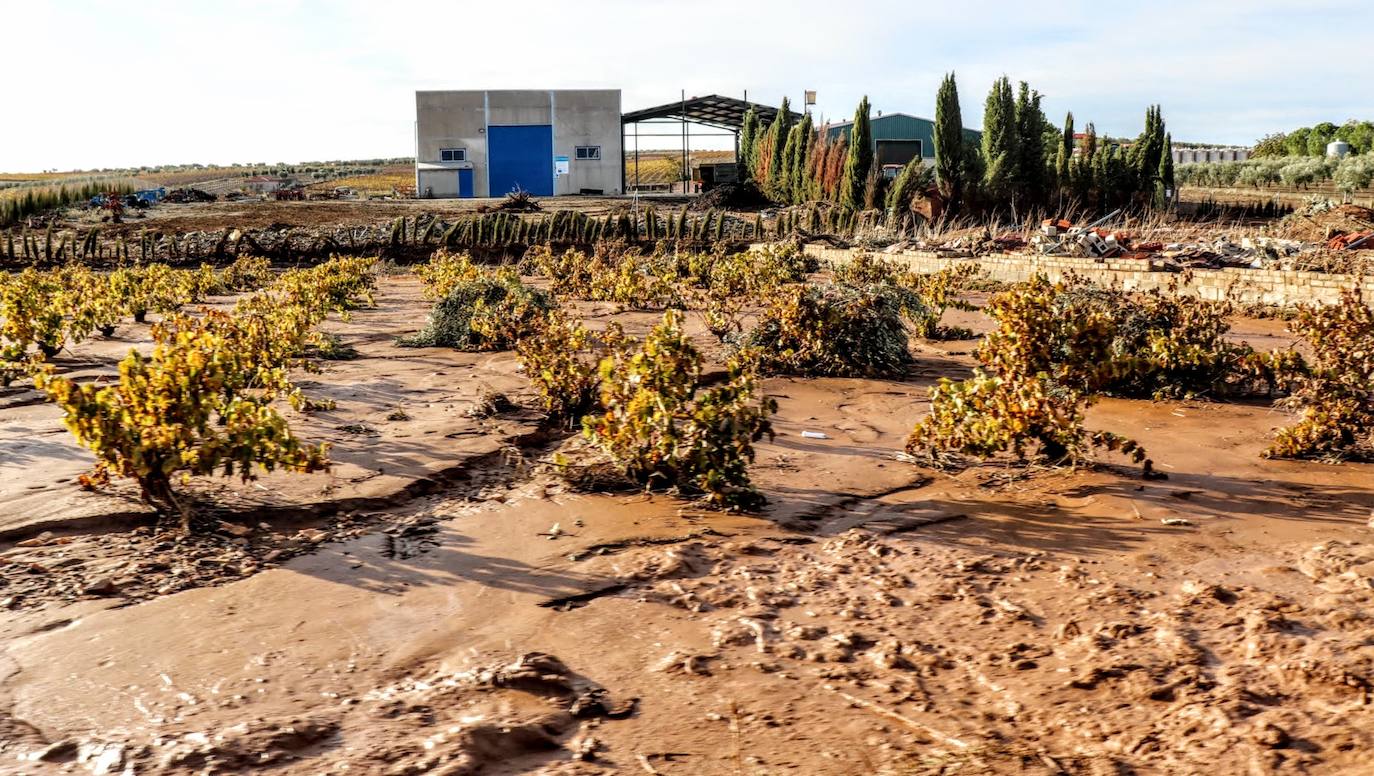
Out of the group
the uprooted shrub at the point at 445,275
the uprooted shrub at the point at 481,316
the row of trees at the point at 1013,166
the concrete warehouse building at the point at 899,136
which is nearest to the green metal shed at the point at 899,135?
the concrete warehouse building at the point at 899,136

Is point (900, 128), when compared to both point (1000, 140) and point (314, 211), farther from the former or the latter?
point (314, 211)

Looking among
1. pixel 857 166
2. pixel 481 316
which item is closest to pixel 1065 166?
pixel 857 166

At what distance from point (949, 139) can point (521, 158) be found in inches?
708

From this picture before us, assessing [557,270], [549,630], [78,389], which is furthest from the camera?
[557,270]

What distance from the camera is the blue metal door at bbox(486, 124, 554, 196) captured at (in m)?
41.5

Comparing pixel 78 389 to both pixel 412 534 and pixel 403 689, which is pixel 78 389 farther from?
pixel 403 689

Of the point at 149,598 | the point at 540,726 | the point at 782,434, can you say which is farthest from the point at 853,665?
the point at 782,434

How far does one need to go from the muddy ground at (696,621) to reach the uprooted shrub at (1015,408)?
200 mm

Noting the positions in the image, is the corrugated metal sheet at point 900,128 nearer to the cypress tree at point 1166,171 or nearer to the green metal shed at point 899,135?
the green metal shed at point 899,135

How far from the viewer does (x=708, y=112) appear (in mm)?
43969

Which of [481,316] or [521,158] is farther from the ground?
[521,158]

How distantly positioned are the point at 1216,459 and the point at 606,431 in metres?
3.33

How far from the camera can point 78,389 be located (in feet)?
15.8

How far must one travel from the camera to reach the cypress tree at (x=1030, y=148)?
96.5ft
